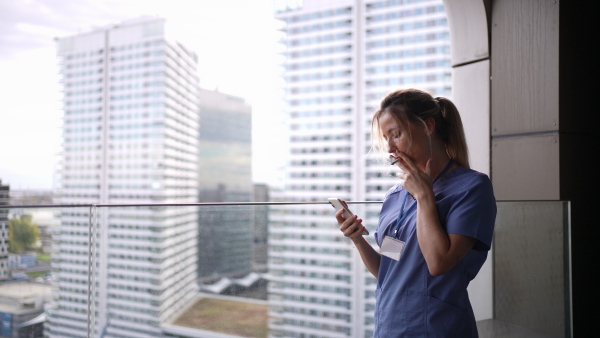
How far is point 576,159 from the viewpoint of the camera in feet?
5.74

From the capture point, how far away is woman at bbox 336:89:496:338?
981 mm

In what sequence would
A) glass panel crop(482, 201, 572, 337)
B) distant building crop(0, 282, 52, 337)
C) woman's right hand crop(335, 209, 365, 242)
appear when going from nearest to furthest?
1. woman's right hand crop(335, 209, 365, 242)
2. glass panel crop(482, 201, 572, 337)
3. distant building crop(0, 282, 52, 337)

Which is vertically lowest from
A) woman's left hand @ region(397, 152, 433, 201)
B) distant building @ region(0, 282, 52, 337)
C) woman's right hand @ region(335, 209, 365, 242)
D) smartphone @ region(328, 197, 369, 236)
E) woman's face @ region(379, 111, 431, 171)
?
distant building @ region(0, 282, 52, 337)

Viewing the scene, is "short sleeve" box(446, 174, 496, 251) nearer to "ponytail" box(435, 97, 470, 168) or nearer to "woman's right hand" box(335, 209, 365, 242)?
"ponytail" box(435, 97, 470, 168)

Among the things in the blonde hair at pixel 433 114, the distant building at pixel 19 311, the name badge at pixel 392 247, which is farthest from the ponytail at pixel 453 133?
the distant building at pixel 19 311

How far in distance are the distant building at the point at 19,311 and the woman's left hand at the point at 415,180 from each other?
1987 millimetres

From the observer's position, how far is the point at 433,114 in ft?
3.60

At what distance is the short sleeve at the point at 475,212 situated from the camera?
0.98m

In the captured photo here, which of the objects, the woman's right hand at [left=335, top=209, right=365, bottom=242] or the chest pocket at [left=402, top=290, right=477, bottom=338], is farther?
the woman's right hand at [left=335, top=209, right=365, bottom=242]

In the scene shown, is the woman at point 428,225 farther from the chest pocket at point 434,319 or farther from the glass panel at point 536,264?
the glass panel at point 536,264

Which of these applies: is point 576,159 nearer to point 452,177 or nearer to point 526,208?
point 526,208

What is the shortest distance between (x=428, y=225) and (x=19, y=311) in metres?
2.55

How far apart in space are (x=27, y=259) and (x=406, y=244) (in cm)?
261

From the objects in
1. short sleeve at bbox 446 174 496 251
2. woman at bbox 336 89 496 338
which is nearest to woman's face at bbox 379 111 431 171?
woman at bbox 336 89 496 338
